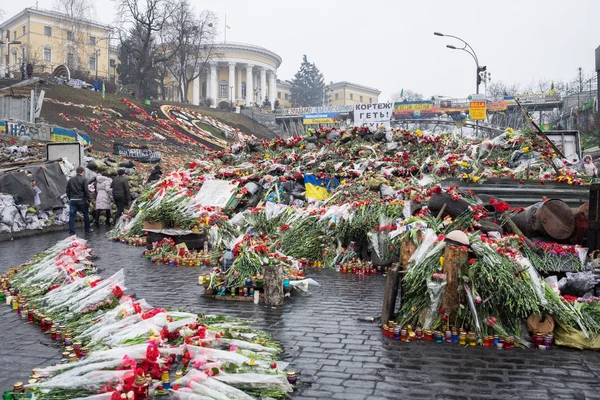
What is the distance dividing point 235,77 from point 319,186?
80340 millimetres

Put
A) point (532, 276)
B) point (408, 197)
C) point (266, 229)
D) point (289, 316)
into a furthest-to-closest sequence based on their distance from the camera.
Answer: point (266, 229)
point (408, 197)
point (289, 316)
point (532, 276)

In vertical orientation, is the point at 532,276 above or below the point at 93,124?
below

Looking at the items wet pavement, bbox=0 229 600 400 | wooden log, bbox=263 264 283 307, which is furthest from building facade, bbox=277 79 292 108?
wet pavement, bbox=0 229 600 400

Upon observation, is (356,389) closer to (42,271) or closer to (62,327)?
(62,327)

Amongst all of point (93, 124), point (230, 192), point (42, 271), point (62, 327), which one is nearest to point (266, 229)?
point (230, 192)

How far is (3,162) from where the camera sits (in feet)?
66.8

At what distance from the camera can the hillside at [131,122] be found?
38.9 m

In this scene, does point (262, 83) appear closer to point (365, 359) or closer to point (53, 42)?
point (53, 42)

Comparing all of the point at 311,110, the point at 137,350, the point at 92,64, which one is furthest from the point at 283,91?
the point at 137,350

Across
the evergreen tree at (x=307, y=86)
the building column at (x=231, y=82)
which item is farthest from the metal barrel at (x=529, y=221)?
the evergreen tree at (x=307, y=86)

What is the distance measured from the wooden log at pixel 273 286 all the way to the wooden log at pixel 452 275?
250 centimetres

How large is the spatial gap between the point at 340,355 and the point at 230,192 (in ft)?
33.8

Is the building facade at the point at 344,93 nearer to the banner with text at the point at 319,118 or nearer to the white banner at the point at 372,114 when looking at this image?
the banner with text at the point at 319,118

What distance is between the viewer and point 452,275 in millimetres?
6129
